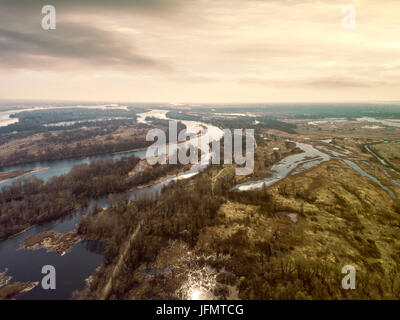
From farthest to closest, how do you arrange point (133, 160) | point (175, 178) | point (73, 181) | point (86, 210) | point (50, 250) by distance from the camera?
point (133, 160), point (175, 178), point (73, 181), point (86, 210), point (50, 250)

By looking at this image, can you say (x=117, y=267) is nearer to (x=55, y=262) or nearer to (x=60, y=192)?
(x=55, y=262)

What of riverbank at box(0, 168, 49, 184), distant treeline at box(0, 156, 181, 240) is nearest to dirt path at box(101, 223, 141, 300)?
distant treeline at box(0, 156, 181, 240)

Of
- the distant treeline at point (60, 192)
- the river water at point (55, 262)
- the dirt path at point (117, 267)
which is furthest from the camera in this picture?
the distant treeline at point (60, 192)

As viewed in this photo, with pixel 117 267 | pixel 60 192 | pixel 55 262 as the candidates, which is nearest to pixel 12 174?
pixel 60 192

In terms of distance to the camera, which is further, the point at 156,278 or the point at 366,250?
the point at 366,250

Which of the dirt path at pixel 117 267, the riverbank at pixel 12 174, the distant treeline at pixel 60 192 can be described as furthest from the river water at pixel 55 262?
the riverbank at pixel 12 174

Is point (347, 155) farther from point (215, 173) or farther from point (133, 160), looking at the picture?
point (133, 160)

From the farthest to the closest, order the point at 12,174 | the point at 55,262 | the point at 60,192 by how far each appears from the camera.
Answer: the point at 12,174 < the point at 60,192 < the point at 55,262

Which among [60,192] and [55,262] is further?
[60,192]

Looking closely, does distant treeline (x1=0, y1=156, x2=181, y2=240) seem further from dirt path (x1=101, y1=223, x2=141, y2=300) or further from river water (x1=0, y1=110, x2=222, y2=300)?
dirt path (x1=101, y1=223, x2=141, y2=300)

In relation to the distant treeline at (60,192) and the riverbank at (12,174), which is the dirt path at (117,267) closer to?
the distant treeline at (60,192)
